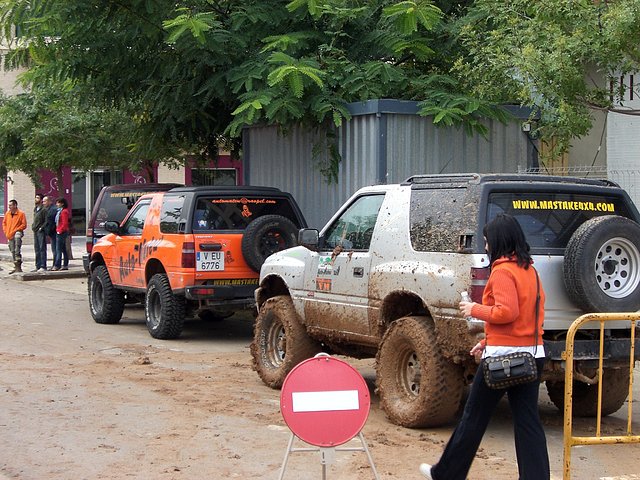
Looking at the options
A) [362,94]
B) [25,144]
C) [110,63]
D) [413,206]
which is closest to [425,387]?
[413,206]

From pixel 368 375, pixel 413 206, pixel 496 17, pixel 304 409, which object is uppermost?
pixel 496 17

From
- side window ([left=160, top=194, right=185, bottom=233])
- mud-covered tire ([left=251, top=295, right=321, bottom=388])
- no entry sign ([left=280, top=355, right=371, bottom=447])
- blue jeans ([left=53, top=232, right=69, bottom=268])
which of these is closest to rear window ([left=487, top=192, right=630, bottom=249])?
no entry sign ([left=280, top=355, right=371, bottom=447])

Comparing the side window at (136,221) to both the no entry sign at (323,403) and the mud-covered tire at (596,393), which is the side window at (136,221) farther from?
the no entry sign at (323,403)

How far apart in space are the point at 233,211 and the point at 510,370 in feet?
26.2

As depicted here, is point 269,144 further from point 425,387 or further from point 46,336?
point 425,387

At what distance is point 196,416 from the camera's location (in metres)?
8.87

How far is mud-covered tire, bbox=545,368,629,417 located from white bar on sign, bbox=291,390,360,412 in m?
3.25

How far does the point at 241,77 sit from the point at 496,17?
3.64m

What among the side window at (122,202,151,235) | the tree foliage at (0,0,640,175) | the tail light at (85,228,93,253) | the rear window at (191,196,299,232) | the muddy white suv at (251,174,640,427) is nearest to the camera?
the muddy white suv at (251,174,640,427)

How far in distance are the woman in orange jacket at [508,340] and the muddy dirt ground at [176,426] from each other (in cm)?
85

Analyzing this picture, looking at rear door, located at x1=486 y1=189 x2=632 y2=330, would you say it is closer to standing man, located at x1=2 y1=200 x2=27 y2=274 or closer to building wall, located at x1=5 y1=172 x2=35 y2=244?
standing man, located at x1=2 y1=200 x2=27 y2=274

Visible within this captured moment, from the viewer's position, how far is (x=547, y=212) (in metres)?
8.09

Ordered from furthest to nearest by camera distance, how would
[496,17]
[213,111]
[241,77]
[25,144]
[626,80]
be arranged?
[25,144] → [213,111] → [626,80] → [241,77] → [496,17]

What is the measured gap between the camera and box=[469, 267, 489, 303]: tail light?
7.55 metres
